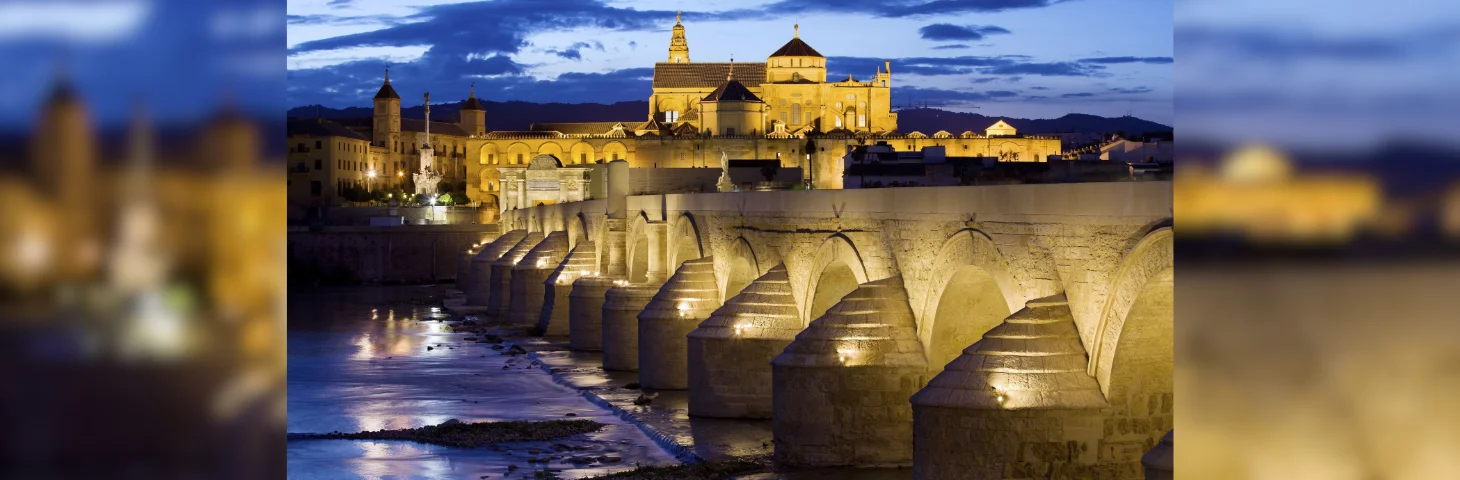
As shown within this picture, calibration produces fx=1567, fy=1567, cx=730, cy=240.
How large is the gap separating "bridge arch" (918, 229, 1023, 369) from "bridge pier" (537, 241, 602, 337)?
23.1 m

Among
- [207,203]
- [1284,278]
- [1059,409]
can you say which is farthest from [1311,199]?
[1059,409]

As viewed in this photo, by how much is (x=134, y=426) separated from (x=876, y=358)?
1554 cm

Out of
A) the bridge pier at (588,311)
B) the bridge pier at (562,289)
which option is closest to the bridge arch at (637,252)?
the bridge pier at (588,311)

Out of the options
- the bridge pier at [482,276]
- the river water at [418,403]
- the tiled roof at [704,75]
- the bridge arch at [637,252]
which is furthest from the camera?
the tiled roof at [704,75]

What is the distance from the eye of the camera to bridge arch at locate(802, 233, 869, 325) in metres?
20.8

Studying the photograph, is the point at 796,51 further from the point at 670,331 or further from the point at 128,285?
the point at 128,285

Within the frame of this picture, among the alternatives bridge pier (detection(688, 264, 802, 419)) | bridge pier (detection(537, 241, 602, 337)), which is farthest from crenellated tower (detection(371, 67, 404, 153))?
bridge pier (detection(688, 264, 802, 419))

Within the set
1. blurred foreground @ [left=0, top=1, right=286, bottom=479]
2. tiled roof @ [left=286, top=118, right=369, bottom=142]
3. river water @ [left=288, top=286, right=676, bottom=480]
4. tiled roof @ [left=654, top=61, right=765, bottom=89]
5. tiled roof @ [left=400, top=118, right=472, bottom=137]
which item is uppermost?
tiled roof @ [left=654, top=61, right=765, bottom=89]

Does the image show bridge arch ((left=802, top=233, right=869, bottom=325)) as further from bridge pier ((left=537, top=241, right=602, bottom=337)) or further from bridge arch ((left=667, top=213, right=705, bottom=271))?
bridge pier ((left=537, top=241, right=602, bottom=337))

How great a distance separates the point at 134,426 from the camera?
2.31 meters

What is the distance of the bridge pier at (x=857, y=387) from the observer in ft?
57.7

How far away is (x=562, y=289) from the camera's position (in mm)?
41062

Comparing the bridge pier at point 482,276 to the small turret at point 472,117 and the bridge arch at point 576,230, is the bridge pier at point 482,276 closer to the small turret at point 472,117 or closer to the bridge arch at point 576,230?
the bridge arch at point 576,230

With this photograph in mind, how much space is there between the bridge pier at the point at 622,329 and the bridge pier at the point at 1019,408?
669 inches
